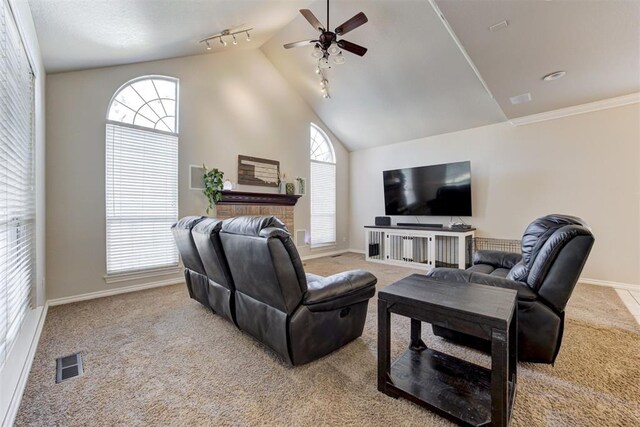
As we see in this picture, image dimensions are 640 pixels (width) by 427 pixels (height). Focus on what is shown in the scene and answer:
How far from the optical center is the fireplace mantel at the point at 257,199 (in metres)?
4.58

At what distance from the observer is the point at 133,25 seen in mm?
2850

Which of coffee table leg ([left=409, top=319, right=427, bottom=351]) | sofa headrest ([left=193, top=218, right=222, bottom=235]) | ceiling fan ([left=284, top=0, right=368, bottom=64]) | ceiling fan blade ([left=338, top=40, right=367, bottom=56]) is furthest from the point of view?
ceiling fan blade ([left=338, top=40, right=367, bottom=56])

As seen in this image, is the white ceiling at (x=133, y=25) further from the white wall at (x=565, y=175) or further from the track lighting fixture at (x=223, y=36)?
the white wall at (x=565, y=175)

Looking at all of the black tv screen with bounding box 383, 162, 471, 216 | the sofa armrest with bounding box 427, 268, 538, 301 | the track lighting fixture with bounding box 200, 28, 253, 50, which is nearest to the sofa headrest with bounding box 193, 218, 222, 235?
the sofa armrest with bounding box 427, 268, 538, 301

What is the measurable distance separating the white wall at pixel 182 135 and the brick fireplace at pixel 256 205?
28 cm

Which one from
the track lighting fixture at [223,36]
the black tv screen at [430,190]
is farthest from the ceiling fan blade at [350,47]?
the black tv screen at [430,190]

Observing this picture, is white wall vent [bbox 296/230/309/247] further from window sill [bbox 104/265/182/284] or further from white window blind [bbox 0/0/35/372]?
white window blind [bbox 0/0/35/372]

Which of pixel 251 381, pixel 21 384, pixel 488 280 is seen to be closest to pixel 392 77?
pixel 488 280

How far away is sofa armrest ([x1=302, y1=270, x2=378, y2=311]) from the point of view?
1844 millimetres

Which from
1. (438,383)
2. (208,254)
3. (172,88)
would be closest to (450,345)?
(438,383)

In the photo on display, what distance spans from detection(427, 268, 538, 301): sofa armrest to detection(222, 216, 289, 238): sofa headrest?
1.20 metres

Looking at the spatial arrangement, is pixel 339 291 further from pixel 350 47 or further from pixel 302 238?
pixel 302 238

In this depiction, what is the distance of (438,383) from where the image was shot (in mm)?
1605

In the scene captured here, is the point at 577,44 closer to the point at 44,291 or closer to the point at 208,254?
the point at 208,254
